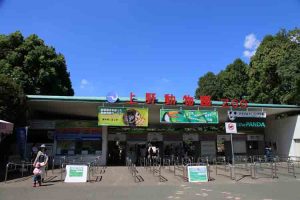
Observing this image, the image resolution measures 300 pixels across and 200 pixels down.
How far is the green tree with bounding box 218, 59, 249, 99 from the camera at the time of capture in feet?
148

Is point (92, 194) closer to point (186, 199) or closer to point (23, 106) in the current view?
point (186, 199)

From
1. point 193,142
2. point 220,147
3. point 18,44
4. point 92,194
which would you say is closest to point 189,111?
point 193,142

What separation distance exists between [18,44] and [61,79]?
572 cm

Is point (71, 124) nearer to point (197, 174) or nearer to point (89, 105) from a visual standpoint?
point (89, 105)

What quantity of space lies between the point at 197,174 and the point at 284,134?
1827 cm

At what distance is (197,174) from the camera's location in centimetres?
1596

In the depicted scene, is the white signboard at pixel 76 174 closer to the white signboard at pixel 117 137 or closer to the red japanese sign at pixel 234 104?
the white signboard at pixel 117 137

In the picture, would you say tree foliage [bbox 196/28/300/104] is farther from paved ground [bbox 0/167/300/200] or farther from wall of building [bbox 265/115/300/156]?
paved ground [bbox 0/167/300/200]

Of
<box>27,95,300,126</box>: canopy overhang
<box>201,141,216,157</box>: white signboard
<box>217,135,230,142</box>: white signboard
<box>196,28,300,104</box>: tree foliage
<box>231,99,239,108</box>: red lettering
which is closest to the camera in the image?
<box>27,95,300,126</box>: canopy overhang

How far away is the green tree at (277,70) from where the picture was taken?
99.2 ft

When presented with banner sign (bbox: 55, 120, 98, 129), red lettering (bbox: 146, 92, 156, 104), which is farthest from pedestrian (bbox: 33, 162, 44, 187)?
banner sign (bbox: 55, 120, 98, 129)

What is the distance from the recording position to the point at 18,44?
115 feet

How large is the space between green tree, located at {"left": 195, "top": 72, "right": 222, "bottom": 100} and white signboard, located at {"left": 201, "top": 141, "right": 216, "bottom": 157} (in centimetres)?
1871

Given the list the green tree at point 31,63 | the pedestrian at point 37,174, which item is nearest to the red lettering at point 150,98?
the pedestrian at point 37,174
